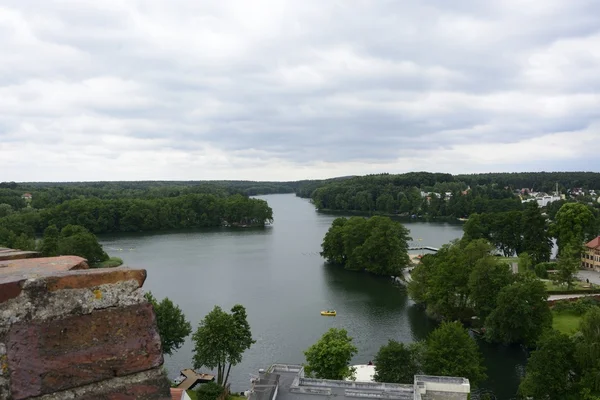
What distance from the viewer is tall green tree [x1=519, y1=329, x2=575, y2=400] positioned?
59.3 feet

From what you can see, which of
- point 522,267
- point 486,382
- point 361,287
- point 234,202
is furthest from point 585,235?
point 234,202

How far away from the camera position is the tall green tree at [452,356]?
19266 mm

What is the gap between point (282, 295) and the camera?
1554 inches

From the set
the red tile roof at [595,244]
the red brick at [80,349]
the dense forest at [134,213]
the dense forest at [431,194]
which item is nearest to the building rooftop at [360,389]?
the red brick at [80,349]

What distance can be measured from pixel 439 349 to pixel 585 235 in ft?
130

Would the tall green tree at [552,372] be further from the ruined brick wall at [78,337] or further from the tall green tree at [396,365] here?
the ruined brick wall at [78,337]

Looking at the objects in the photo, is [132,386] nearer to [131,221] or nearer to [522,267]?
[522,267]

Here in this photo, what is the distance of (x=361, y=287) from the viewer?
1681 inches

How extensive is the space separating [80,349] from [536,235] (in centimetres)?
5161

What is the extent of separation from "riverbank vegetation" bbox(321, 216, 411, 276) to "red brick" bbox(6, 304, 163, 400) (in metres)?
45.5

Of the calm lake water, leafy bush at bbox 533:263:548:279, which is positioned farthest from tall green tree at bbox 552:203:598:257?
the calm lake water

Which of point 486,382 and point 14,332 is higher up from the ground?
point 14,332

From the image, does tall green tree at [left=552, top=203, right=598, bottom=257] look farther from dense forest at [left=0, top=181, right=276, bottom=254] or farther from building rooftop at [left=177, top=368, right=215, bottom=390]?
dense forest at [left=0, top=181, right=276, bottom=254]

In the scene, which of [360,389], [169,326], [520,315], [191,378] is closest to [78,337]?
[360,389]
